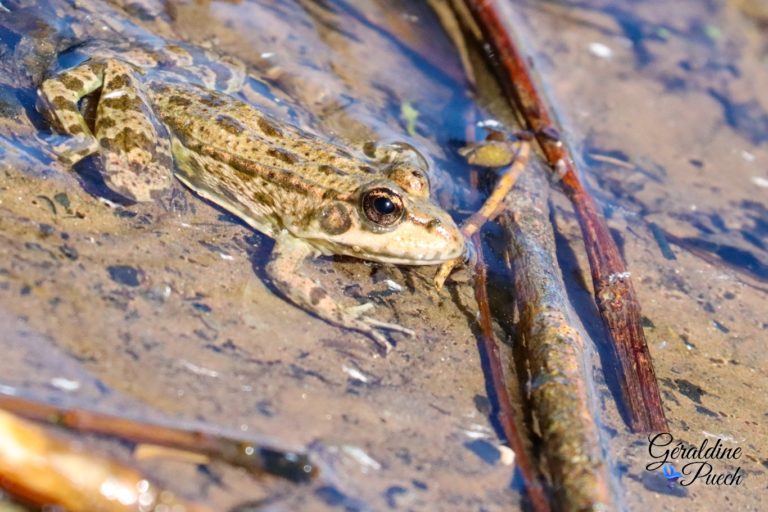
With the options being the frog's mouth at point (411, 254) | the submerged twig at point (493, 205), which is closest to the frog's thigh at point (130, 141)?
the frog's mouth at point (411, 254)

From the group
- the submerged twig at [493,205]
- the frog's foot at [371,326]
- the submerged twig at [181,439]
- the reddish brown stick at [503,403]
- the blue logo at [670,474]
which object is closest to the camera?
the submerged twig at [181,439]

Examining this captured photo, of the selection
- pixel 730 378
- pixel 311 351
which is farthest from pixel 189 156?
pixel 730 378

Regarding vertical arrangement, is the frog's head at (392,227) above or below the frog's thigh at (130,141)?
above

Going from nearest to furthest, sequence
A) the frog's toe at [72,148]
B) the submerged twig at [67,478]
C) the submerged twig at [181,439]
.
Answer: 1. the submerged twig at [67,478]
2. the submerged twig at [181,439]
3. the frog's toe at [72,148]

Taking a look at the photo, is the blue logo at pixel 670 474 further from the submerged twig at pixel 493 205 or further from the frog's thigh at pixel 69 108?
the frog's thigh at pixel 69 108

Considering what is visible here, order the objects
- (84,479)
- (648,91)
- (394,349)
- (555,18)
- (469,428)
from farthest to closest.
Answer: (555,18)
(648,91)
(394,349)
(469,428)
(84,479)

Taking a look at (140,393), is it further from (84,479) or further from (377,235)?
(377,235)
